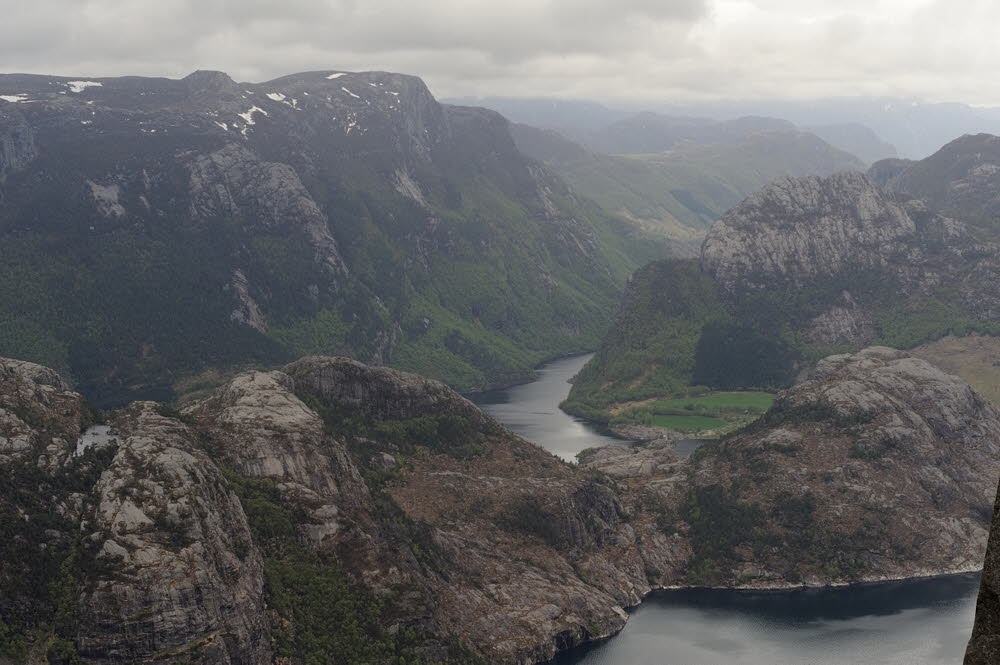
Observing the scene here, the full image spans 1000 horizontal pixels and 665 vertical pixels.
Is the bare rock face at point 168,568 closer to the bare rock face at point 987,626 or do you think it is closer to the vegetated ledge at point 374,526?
the vegetated ledge at point 374,526

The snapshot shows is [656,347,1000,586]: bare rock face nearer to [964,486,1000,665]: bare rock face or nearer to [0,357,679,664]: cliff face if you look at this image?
[0,357,679,664]: cliff face

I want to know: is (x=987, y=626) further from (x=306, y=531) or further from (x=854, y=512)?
(x=854, y=512)

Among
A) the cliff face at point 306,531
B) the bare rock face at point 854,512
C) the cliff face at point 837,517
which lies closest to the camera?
the cliff face at point 306,531

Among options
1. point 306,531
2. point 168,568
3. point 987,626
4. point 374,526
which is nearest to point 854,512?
point 374,526

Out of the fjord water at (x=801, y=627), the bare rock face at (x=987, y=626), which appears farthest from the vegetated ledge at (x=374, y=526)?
the bare rock face at (x=987, y=626)

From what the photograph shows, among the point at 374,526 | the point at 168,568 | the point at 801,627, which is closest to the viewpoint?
the point at 168,568

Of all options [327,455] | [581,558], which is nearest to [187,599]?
[327,455]

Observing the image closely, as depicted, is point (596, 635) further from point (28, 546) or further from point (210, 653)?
point (28, 546)
